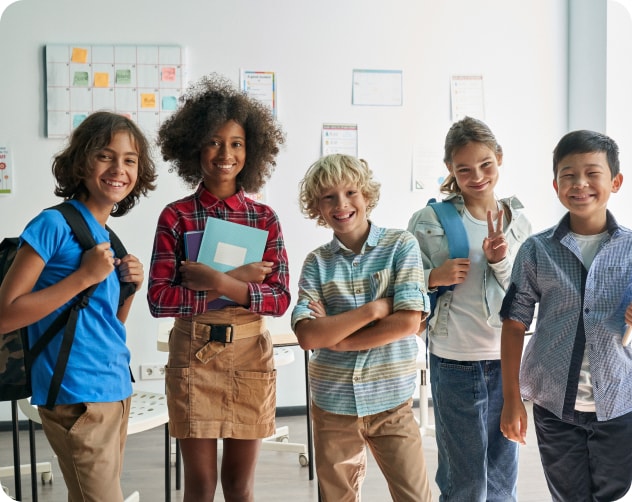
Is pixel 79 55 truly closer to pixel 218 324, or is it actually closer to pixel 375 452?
pixel 218 324

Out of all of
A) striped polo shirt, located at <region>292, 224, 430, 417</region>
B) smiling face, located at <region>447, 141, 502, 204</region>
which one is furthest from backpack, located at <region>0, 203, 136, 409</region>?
smiling face, located at <region>447, 141, 502, 204</region>

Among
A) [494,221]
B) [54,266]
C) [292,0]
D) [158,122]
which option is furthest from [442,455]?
[292,0]

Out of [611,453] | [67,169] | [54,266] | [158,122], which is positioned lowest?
[611,453]

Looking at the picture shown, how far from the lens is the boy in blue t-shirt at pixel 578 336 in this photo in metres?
1.56

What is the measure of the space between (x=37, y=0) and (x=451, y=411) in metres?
3.35

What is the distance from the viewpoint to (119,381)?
159 cm

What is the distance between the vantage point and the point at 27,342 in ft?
5.13

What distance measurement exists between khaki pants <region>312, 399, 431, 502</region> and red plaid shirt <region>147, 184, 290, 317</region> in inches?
13.4

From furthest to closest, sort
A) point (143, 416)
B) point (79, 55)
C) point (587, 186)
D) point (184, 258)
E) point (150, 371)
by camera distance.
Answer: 1. point (150, 371)
2. point (79, 55)
3. point (143, 416)
4. point (184, 258)
5. point (587, 186)

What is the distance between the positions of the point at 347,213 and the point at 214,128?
17.1 inches

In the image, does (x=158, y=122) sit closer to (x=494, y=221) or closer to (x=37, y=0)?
(x=37, y=0)

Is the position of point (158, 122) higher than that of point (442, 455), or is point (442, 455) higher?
point (158, 122)

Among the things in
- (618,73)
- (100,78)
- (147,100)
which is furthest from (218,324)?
(618,73)

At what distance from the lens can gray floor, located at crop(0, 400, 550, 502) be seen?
283 cm
